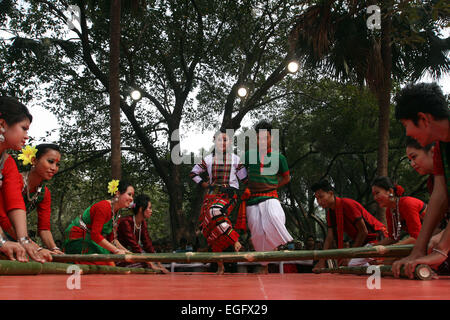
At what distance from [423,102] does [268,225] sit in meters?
3.15

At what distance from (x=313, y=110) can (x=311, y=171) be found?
2937mm

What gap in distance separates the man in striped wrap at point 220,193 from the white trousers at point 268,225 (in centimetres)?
27

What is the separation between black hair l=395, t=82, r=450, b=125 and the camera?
2.00 m

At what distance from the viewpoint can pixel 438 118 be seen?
2.02 meters

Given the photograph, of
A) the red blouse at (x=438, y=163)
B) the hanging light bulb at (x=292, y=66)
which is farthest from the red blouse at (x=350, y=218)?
the hanging light bulb at (x=292, y=66)

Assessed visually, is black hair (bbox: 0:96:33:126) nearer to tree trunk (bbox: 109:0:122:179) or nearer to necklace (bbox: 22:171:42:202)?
necklace (bbox: 22:171:42:202)

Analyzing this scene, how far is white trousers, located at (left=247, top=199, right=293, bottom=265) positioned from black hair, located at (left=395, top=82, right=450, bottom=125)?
119 inches

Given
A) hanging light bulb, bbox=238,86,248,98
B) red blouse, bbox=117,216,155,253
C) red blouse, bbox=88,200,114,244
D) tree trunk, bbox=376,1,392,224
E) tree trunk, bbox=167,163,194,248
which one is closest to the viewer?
red blouse, bbox=88,200,114,244

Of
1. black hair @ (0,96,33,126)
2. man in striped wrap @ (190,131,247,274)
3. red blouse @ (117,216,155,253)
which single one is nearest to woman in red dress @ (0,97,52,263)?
black hair @ (0,96,33,126)

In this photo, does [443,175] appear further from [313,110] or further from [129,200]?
[313,110]

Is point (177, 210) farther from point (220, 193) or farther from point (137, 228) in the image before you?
point (220, 193)

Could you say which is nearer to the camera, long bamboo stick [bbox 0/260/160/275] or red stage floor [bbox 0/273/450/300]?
red stage floor [bbox 0/273/450/300]

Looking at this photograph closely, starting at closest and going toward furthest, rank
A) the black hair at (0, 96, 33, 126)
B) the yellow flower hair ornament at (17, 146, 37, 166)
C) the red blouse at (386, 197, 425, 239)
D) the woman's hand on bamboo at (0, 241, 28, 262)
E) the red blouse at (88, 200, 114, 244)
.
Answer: the woman's hand on bamboo at (0, 241, 28, 262), the black hair at (0, 96, 33, 126), the red blouse at (386, 197, 425, 239), the yellow flower hair ornament at (17, 146, 37, 166), the red blouse at (88, 200, 114, 244)
